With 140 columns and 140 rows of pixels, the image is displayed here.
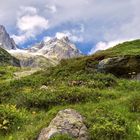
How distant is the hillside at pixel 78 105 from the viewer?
50.0 feet

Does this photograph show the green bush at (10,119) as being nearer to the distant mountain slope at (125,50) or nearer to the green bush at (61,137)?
the green bush at (61,137)

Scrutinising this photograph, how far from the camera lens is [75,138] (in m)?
14.4

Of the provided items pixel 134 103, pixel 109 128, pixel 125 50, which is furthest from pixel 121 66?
pixel 109 128

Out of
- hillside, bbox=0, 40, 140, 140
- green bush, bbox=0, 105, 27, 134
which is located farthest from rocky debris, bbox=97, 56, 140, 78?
green bush, bbox=0, 105, 27, 134

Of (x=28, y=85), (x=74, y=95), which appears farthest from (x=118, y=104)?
(x=28, y=85)

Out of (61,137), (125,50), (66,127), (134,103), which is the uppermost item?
(125,50)

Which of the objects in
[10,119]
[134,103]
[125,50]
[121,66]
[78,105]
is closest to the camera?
[10,119]

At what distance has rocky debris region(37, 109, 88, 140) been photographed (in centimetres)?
1455

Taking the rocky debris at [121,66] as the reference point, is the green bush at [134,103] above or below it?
below

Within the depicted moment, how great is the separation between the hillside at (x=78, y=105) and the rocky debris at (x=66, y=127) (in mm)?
169

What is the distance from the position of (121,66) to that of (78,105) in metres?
12.2

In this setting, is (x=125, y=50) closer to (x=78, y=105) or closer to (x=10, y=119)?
(x=78, y=105)

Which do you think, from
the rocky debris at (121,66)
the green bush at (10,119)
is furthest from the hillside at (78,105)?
the rocky debris at (121,66)

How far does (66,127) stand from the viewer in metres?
15.0
